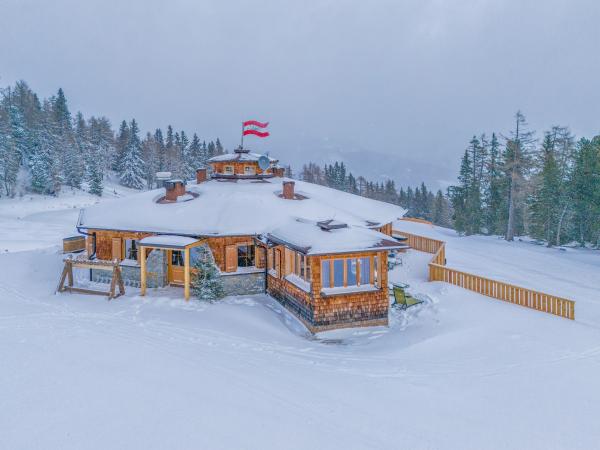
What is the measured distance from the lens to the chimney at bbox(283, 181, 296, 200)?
1978 cm

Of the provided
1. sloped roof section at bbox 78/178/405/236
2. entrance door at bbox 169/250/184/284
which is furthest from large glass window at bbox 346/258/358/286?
entrance door at bbox 169/250/184/284

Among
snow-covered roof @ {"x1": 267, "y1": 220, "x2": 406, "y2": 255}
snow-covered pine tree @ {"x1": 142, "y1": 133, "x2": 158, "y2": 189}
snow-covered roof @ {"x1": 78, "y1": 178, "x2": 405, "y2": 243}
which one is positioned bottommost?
snow-covered roof @ {"x1": 267, "y1": 220, "x2": 406, "y2": 255}

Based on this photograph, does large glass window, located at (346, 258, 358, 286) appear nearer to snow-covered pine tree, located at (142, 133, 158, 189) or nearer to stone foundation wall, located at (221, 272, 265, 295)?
stone foundation wall, located at (221, 272, 265, 295)

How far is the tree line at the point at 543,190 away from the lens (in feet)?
102

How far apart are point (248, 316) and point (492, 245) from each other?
76.2ft

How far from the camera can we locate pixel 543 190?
108ft

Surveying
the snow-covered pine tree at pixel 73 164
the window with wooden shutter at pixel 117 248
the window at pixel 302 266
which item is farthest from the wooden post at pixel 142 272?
the snow-covered pine tree at pixel 73 164

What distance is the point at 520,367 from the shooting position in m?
9.48

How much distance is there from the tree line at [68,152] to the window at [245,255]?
127ft

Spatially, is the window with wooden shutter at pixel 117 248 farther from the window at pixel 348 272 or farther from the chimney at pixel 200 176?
the window at pixel 348 272

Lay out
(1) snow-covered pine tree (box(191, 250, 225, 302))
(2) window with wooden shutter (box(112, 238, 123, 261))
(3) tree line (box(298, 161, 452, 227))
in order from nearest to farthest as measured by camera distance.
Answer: (1) snow-covered pine tree (box(191, 250, 225, 302)) < (2) window with wooden shutter (box(112, 238, 123, 261)) < (3) tree line (box(298, 161, 452, 227))

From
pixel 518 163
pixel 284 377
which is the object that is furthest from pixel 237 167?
pixel 518 163

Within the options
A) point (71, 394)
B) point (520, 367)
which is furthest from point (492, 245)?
point (71, 394)

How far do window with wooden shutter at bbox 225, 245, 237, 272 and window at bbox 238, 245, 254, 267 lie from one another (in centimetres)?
39
